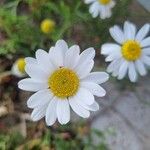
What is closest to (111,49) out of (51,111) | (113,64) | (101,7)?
(113,64)

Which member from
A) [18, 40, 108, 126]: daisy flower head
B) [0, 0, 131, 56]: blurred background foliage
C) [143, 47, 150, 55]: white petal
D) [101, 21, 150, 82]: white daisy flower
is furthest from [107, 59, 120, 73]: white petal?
[0, 0, 131, 56]: blurred background foliage

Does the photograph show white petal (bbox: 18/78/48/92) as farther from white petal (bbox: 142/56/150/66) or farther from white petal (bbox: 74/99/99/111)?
white petal (bbox: 142/56/150/66)

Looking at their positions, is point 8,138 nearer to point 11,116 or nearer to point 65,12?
point 11,116

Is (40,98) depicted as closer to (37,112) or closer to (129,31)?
(37,112)

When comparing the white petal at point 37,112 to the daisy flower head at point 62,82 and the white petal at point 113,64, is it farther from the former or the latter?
the white petal at point 113,64

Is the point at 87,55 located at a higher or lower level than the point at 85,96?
higher
